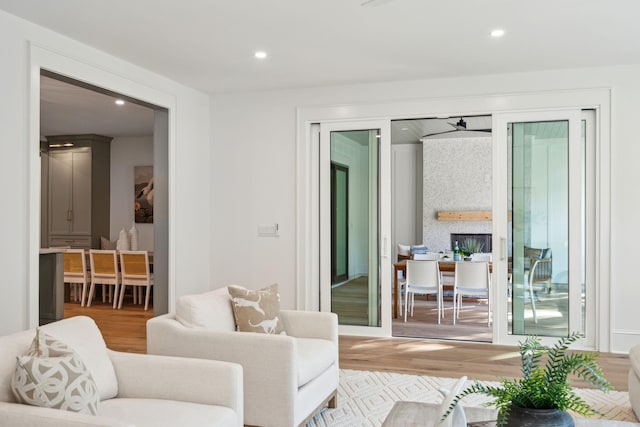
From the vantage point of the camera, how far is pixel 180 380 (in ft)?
8.18

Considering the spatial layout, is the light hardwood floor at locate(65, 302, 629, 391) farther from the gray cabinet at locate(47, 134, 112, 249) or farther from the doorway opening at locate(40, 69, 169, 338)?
the gray cabinet at locate(47, 134, 112, 249)

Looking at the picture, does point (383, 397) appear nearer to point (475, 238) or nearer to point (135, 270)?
point (135, 270)

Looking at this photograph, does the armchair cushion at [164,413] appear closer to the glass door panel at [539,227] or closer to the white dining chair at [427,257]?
the glass door panel at [539,227]

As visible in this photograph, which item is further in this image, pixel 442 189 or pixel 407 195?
pixel 407 195

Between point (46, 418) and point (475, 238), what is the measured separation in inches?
346

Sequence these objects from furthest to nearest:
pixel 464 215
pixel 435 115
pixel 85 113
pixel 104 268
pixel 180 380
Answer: pixel 464 215, pixel 104 268, pixel 85 113, pixel 435 115, pixel 180 380

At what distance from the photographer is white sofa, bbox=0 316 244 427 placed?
7.23 feet

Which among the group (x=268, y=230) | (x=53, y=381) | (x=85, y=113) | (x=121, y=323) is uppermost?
(x=85, y=113)

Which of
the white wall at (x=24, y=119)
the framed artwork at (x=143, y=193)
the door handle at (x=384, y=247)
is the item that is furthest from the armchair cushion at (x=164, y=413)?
the framed artwork at (x=143, y=193)

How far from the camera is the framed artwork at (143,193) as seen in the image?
9219mm

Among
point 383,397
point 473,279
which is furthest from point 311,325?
point 473,279

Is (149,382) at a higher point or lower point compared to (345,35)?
lower

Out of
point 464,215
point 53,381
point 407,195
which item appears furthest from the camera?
point 407,195

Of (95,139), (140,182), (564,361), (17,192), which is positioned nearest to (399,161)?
(140,182)
